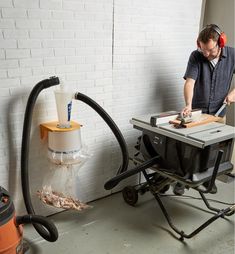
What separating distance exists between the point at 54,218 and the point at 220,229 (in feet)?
4.38

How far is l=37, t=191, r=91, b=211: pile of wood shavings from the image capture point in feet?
7.21

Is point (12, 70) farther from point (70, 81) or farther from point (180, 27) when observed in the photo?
point (180, 27)

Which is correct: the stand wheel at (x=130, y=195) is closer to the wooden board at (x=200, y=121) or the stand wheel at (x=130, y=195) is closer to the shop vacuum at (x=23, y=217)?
the wooden board at (x=200, y=121)

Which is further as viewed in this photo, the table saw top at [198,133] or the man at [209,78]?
the man at [209,78]

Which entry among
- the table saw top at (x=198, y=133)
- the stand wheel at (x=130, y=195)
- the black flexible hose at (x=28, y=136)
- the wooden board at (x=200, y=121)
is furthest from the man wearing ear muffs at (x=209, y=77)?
the black flexible hose at (x=28, y=136)

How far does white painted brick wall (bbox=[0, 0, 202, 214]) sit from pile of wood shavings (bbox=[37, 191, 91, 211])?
0.36ft

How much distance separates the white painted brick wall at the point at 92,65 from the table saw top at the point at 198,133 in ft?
1.67

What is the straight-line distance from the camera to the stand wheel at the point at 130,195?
2.51 m

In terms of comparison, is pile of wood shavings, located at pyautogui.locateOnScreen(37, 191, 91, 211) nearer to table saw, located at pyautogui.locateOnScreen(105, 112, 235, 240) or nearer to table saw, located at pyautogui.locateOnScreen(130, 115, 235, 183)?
table saw, located at pyautogui.locateOnScreen(105, 112, 235, 240)

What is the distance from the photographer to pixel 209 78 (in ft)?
8.18

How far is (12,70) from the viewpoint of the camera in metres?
1.90

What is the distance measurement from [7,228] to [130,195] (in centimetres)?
119

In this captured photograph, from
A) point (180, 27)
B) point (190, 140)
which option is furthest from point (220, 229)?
point (180, 27)

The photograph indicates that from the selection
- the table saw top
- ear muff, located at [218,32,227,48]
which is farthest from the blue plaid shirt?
the table saw top
